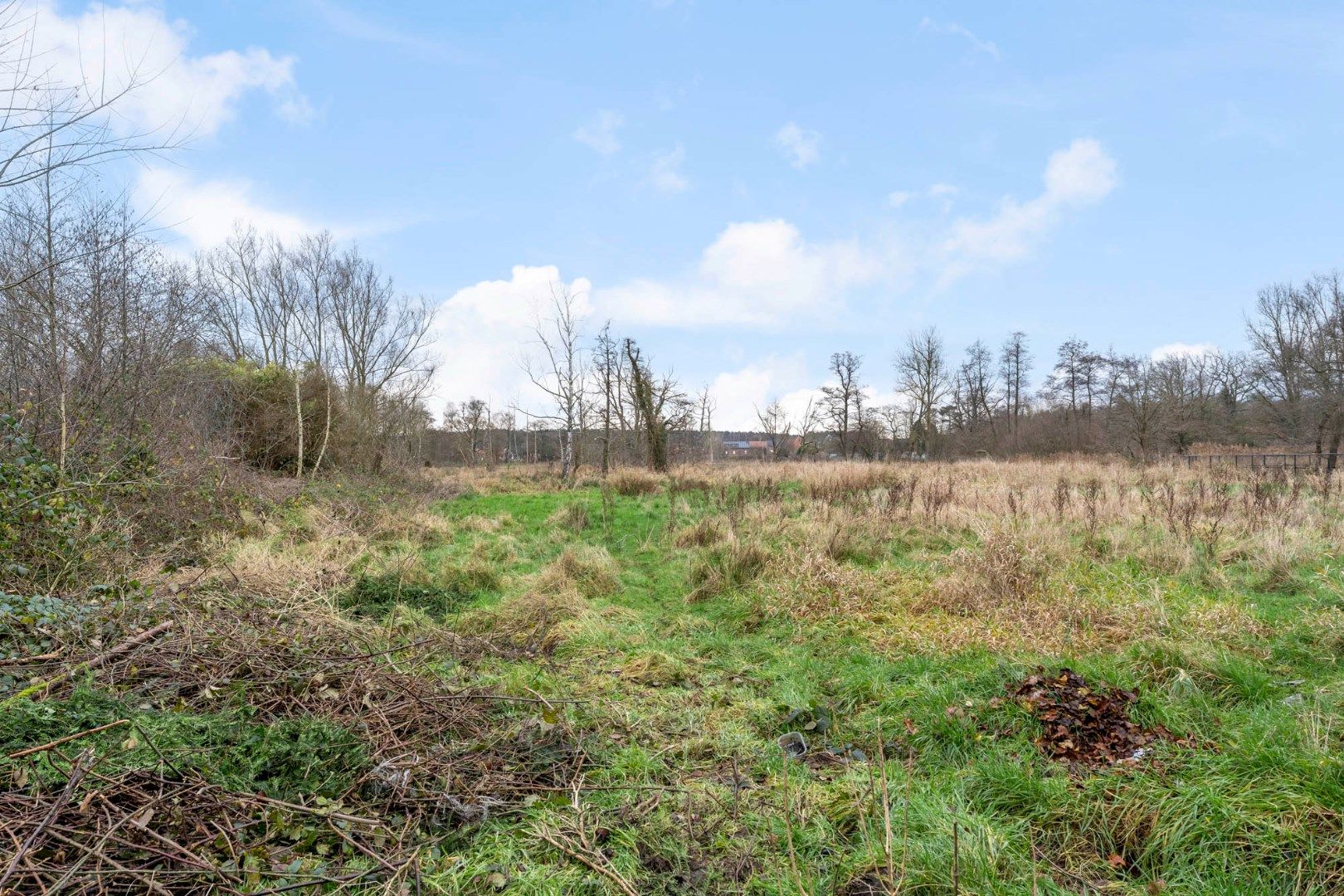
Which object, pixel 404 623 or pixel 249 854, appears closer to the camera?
pixel 249 854

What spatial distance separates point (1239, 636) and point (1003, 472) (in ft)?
41.9

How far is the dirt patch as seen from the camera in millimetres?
2996

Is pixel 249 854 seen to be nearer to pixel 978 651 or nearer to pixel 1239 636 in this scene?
pixel 978 651

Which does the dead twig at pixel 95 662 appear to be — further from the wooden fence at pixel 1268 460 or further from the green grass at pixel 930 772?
the wooden fence at pixel 1268 460

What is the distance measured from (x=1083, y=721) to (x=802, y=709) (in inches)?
55.7

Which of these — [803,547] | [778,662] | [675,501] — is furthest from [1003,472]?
[778,662]

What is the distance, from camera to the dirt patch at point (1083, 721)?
2996 millimetres

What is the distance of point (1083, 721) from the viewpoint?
3225 millimetres

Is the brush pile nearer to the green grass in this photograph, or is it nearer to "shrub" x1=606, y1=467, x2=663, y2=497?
the green grass

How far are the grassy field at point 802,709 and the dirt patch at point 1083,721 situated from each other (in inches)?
0.8

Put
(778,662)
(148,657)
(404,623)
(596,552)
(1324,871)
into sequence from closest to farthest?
(1324,871) < (148,657) < (778,662) < (404,623) < (596,552)

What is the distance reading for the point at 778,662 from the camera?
16.0 ft

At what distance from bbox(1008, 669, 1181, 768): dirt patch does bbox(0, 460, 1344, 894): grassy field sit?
0.06 feet

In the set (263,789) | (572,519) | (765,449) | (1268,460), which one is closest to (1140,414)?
(1268,460)
